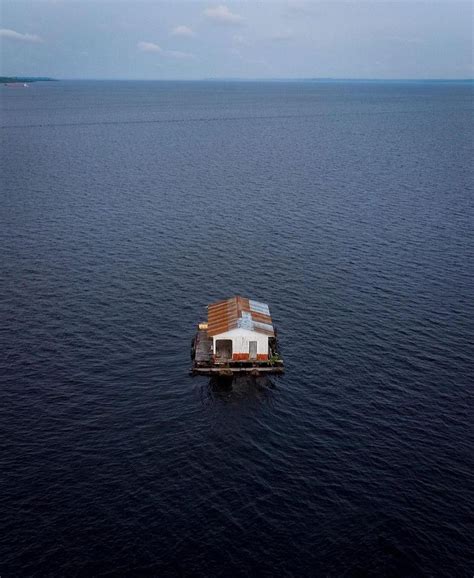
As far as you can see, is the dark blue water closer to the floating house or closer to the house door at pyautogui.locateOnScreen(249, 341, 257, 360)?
the floating house

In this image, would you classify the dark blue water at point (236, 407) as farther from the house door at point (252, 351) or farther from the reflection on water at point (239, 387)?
the house door at point (252, 351)

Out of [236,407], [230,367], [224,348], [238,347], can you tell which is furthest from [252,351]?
[236,407]

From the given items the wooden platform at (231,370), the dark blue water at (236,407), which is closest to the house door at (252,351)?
the wooden platform at (231,370)

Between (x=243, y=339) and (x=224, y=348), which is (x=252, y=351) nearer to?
A: (x=243, y=339)

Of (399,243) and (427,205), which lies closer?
(399,243)

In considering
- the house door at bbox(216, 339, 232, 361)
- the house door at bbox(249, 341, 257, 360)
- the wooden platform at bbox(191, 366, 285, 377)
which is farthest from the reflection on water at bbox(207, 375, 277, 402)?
the house door at bbox(216, 339, 232, 361)

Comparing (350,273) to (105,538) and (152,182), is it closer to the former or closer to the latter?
(105,538)

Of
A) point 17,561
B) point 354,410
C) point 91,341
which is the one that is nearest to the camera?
point 17,561

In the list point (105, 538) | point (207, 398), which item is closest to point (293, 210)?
point (207, 398)
